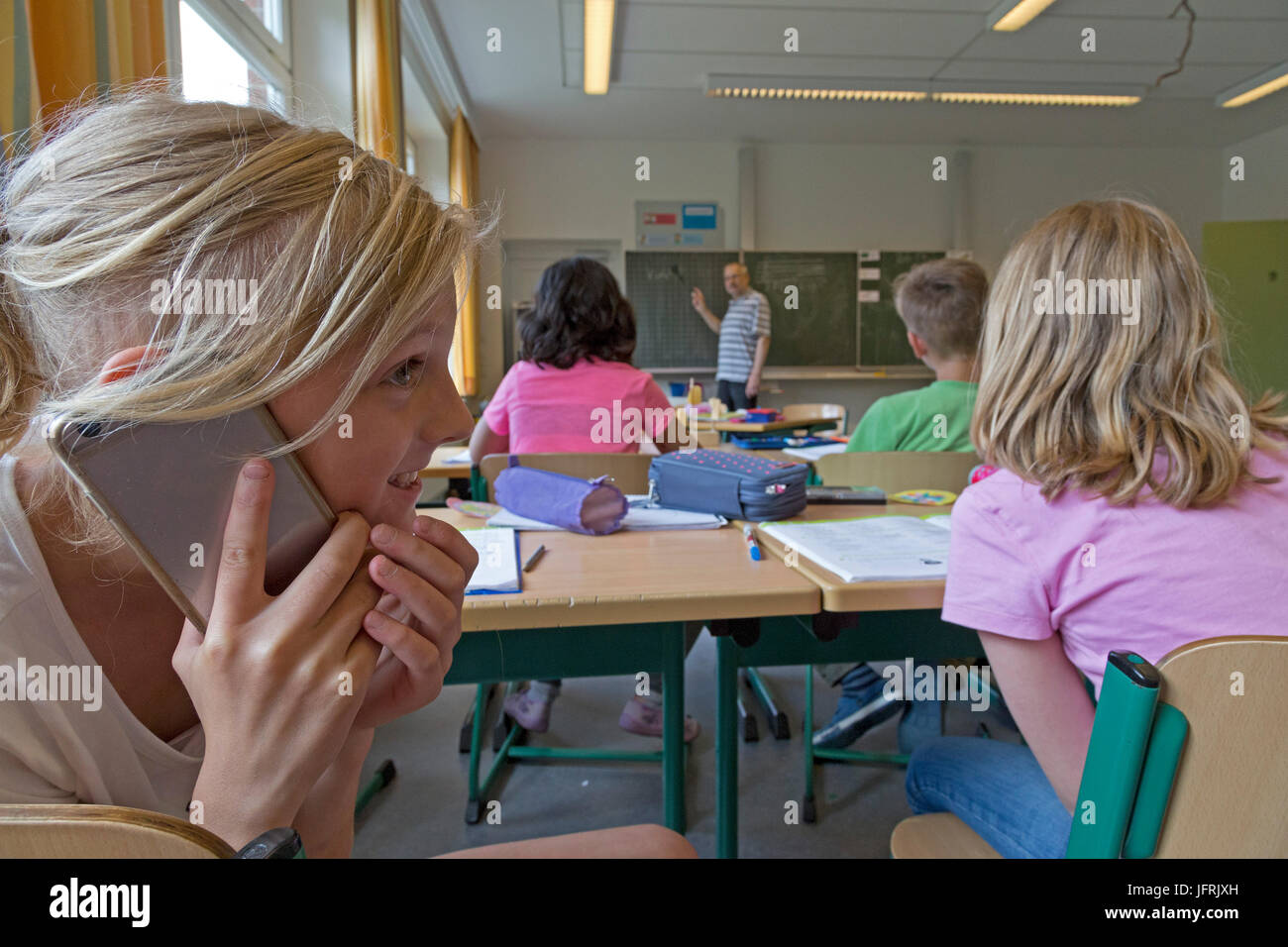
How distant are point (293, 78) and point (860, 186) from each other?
5414mm

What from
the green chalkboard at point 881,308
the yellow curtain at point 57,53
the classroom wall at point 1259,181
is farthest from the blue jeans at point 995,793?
the classroom wall at point 1259,181

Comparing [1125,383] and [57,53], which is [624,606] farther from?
[57,53]

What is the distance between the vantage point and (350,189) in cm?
56

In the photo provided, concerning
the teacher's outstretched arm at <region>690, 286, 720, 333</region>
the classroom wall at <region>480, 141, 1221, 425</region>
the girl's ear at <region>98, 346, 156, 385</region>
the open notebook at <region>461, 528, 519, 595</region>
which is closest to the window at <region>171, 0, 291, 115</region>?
the open notebook at <region>461, 528, 519, 595</region>

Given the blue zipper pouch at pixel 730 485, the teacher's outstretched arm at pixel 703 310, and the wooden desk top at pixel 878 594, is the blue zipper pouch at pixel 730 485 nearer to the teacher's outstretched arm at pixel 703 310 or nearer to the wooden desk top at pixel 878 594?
the wooden desk top at pixel 878 594

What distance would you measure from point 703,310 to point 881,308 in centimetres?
181

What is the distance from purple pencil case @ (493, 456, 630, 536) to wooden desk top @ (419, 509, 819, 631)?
0.13m

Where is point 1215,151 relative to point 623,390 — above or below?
above

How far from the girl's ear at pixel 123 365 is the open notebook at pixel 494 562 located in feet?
1.51

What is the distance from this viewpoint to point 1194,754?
596 mm

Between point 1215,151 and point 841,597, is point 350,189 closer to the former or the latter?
point 841,597

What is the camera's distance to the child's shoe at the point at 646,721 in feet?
7.36

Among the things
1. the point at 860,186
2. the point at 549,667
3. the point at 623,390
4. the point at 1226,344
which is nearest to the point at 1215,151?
the point at 860,186
